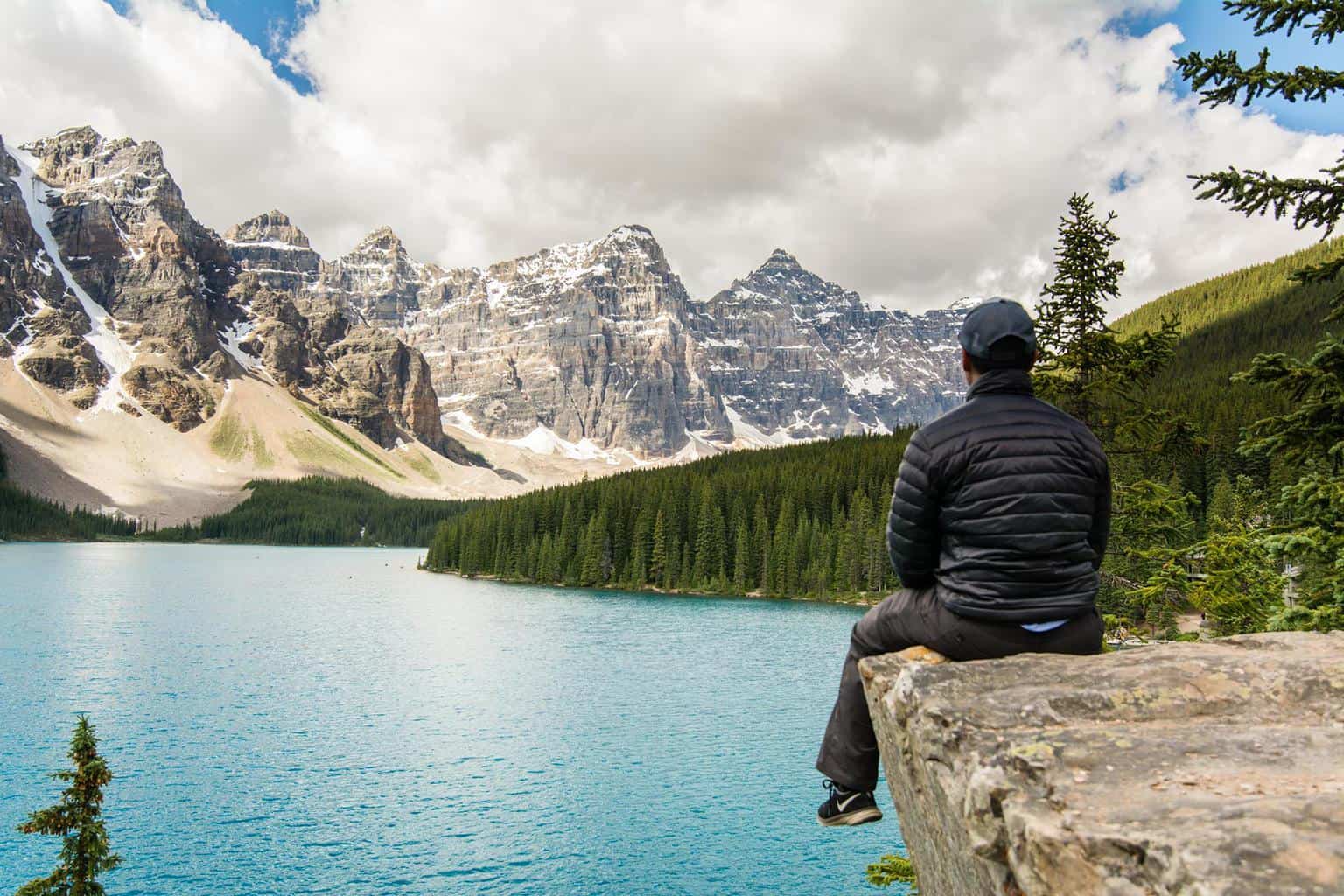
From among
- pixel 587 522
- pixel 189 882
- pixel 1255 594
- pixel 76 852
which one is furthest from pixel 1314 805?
pixel 587 522

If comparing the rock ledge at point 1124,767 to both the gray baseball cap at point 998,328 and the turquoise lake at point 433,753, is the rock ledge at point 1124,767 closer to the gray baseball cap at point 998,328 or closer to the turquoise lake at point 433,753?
the gray baseball cap at point 998,328

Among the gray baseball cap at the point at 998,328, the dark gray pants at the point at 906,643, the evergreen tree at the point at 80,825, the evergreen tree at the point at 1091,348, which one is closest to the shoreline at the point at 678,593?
the evergreen tree at the point at 1091,348

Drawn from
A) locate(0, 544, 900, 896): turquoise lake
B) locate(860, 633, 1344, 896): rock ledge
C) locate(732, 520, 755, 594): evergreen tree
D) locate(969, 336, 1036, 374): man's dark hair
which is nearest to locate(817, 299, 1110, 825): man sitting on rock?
locate(969, 336, 1036, 374): man's dark hair

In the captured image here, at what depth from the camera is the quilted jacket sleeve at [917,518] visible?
5.61 m

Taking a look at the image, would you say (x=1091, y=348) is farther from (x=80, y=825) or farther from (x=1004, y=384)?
(x=80, y=825)

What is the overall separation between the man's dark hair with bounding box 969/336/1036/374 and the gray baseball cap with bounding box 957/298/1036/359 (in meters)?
0.02

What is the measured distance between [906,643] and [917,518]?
2.83 ft

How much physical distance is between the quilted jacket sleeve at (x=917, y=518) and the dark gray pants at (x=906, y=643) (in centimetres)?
19

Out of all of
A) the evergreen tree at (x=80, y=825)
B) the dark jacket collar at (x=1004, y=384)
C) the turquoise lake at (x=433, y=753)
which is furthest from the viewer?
the turquoise lake at (x=433, y=753)

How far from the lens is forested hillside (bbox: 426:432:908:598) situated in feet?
352

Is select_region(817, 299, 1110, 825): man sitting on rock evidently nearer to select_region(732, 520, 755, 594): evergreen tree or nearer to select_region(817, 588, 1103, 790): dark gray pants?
select_region(817, 588, 1103, 790): dark gray pants

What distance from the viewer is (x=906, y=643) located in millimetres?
5766

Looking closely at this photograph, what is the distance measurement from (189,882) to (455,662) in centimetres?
3462

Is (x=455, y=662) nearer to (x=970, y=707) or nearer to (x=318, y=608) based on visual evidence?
(x=318, y=608)
